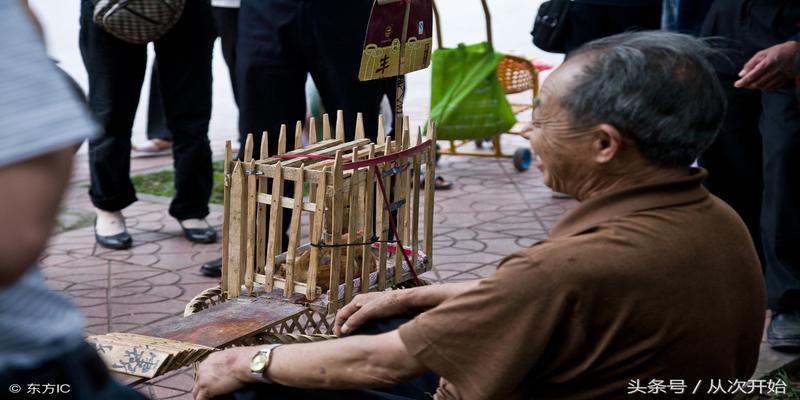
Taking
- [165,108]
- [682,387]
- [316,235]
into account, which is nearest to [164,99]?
[165,108]

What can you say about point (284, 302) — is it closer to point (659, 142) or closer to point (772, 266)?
point (659, 142)

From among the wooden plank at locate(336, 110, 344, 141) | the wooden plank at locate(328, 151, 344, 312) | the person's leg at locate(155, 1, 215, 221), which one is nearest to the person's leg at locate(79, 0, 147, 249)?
the person's leg at locate(155, 1, 215, 221)

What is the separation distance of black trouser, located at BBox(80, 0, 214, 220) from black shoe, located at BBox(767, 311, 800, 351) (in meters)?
2.70

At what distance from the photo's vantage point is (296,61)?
3.98m

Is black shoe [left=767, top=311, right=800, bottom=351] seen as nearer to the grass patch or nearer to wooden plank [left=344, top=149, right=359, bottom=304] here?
wooden plank [left=344, top=149, right=359, bottom=304]

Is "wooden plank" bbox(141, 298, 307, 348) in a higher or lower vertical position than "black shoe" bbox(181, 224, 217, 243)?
higher

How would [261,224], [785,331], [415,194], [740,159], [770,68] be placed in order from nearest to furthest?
[261,224] → [415,194] → [770,68] → [785,331] → [740,159]

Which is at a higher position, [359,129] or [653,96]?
[653,96]

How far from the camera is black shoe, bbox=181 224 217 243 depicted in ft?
16.6

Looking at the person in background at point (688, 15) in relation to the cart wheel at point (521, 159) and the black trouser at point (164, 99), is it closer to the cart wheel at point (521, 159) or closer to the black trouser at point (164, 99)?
the black trouser at point (164, 99)

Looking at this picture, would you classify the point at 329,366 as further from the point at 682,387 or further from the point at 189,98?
the point at 189,98

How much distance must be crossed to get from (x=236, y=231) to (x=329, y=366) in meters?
1.12

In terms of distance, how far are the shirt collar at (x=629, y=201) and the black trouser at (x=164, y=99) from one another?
319 centimetres

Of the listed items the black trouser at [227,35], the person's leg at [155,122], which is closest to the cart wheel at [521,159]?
the black trouser at [227,35]
